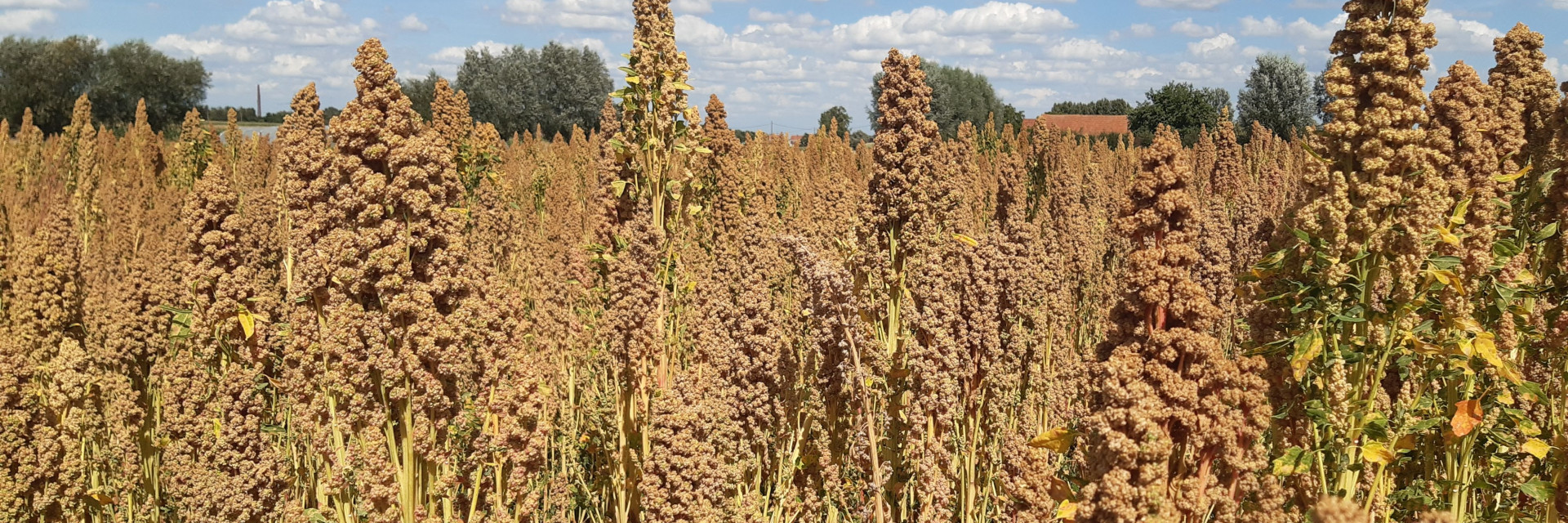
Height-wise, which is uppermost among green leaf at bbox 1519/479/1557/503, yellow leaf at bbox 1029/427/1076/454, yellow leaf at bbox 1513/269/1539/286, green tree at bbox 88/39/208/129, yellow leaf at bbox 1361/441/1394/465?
green tree at bbox 88/39/208/129

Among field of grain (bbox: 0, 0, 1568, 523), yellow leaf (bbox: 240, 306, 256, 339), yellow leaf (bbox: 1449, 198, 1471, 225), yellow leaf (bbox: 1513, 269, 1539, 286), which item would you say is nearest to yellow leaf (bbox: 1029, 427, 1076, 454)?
field of grain (bbox: 0, 0, 1568, 523)

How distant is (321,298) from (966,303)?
295cm

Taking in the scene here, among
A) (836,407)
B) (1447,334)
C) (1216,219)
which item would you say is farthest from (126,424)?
(1216,219)

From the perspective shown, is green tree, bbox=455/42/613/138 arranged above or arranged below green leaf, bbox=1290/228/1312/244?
above

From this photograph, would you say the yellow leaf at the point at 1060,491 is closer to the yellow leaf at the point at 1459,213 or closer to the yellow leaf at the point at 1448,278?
the yellow leaf at the point at 1448,278

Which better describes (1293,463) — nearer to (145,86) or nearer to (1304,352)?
(1304,352)

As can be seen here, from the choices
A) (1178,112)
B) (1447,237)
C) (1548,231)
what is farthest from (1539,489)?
(1178,112)

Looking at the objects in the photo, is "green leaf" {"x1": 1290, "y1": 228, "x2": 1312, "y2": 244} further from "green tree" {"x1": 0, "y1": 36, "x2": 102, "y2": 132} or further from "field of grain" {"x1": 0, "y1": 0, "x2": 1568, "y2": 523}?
"green tree" {"x1": 0, "y1": 36, "x2": 102, "y2": 132}

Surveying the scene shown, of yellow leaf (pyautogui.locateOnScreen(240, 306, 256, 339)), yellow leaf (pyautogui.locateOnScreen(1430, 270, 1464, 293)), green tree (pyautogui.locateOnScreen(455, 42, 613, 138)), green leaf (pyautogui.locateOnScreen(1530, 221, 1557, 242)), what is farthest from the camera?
green tree (pyautogui.locateOnScreen(455, 42, 613, 138))

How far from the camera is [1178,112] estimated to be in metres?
42.8

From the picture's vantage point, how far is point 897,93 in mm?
5219

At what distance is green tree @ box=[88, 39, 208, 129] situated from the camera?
47.2 meters

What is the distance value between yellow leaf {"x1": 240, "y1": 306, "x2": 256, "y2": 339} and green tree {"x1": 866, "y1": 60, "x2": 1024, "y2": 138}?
1825 inches

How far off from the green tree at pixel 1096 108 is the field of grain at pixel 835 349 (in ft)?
216
